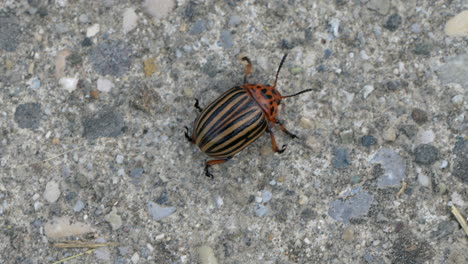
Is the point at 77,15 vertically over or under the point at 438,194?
over

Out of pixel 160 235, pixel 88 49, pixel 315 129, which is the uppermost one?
pixel 88 49

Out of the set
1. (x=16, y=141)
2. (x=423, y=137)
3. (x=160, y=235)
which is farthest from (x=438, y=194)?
(x=16, y=141)

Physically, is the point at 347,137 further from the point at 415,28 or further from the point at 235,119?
the point at 415,28

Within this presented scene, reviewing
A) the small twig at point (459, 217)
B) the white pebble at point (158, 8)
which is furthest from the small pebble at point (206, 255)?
the white pebble at point (158, 8)

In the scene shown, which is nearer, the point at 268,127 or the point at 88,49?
the point at 268,127

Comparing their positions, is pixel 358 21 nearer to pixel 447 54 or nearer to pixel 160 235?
pixel 447 54

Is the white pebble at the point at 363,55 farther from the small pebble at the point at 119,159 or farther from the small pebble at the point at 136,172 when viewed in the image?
Result: the small pebble at the point at 119,159

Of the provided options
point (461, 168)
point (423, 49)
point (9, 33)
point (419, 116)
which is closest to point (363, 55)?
point (423, 49)

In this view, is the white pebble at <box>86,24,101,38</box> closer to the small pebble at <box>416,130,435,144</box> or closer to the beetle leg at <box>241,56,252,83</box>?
the beetle leg at <box>241,56,252,83</box>
